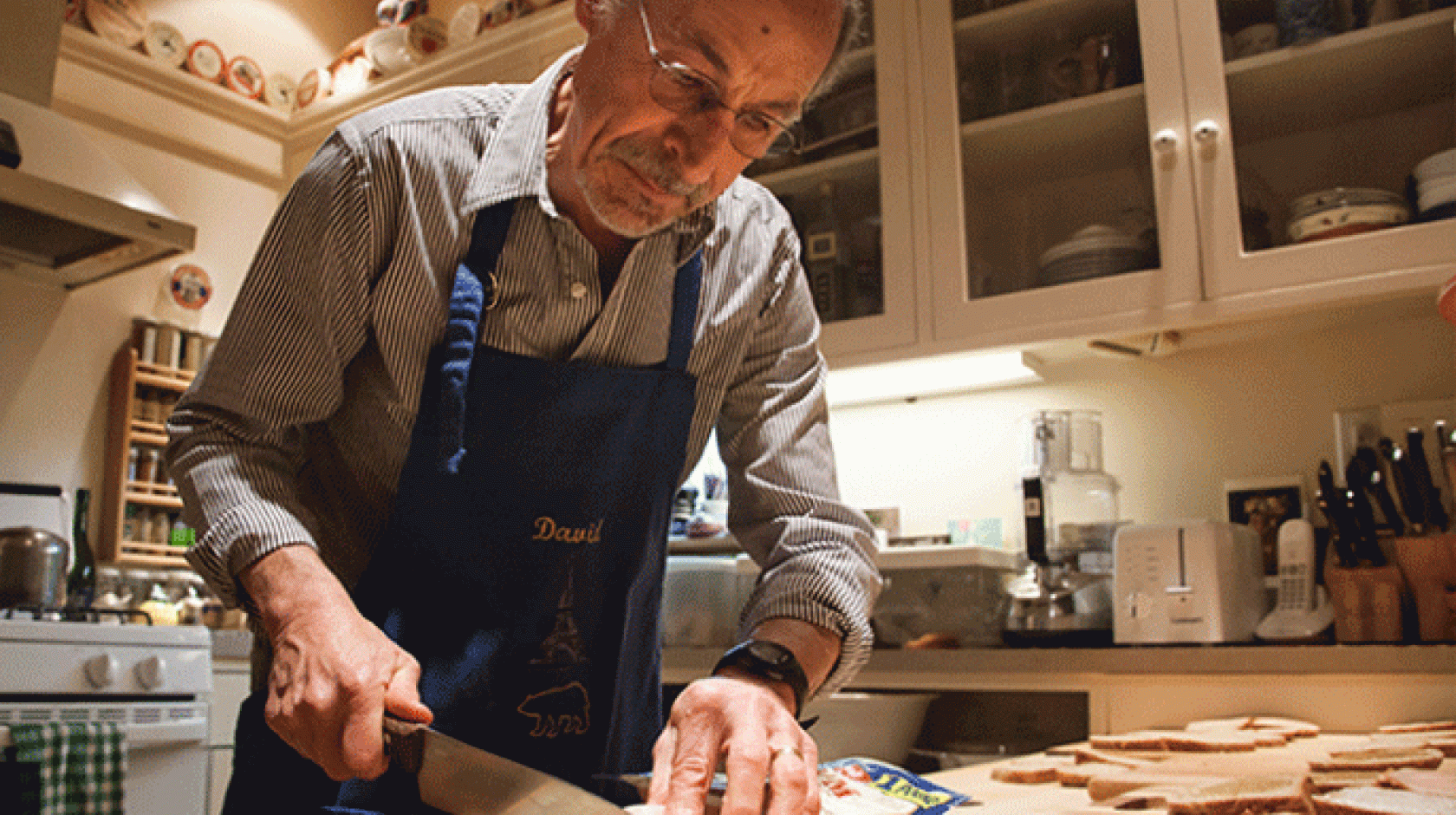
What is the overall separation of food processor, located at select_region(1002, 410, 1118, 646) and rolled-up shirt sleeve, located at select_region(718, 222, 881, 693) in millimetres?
981

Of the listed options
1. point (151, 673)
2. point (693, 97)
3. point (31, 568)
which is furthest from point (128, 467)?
point (693, 97)

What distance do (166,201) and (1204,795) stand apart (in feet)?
10.5

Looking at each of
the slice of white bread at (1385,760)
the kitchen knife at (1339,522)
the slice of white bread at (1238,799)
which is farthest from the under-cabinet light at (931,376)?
the slice of white bread at (1238,799)

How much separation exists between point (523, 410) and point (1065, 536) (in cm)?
133

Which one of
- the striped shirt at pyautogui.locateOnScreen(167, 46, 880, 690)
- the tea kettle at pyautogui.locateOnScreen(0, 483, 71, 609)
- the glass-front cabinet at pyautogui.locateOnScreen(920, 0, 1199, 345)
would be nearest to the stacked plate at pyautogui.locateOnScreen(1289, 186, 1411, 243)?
the glass-front cabinet at pyautogui.locateOnScreen(920, 0, 1199, 345)

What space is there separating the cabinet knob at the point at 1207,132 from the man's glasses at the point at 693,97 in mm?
1340

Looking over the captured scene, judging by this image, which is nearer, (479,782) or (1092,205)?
(479,782)

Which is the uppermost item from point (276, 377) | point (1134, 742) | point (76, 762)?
point (276, 377)

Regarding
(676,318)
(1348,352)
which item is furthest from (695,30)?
(1348,352)

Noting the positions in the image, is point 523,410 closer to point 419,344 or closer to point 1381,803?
point 419,344

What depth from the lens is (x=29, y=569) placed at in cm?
231

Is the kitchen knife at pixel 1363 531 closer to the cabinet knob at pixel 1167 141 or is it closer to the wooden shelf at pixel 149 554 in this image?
the cabinet knob at pixel 1167 141

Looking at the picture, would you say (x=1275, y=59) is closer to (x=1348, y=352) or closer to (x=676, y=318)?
(x=1348, y=352)

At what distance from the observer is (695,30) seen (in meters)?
0.82
